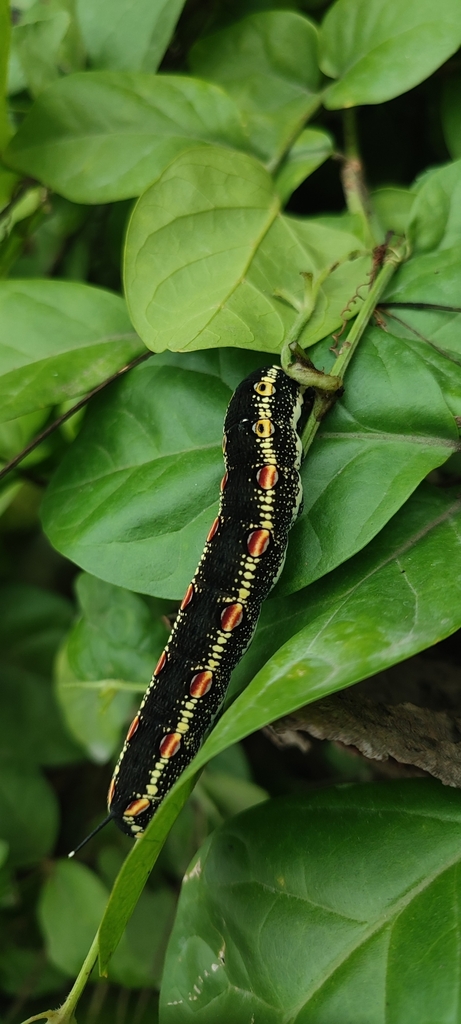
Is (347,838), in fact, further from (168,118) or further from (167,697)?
(168,118)

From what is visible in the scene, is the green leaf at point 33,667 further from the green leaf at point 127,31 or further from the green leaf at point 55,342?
the green leaf at point 127,31

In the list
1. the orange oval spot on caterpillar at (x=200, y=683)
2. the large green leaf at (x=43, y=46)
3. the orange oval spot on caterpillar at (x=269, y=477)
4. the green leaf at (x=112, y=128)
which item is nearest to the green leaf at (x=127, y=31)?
the large green leaf at (x=43, y=46)

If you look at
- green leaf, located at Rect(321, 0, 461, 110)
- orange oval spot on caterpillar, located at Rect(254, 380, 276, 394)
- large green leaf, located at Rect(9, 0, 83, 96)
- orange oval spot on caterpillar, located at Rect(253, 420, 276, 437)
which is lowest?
orange oval spot on caterpillar, located at Rect(253, 420, 276, 437)

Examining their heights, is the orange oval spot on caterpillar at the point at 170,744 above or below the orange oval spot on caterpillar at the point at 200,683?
below

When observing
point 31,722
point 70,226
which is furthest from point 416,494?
point 31,722

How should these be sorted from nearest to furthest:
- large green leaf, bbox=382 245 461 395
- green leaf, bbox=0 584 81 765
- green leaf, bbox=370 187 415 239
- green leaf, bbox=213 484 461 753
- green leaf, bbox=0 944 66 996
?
1. green leaf, bbox=213 484 461 753
2. large green leaf, bbox=382 245 461 395
3. green leaf, bbox=370 187 415 239
4. green leaf, bbox=0 944 66 996
5. green leaf, bbox=0 584 81 765

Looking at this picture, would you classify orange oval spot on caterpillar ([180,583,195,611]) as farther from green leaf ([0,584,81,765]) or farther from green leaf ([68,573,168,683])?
green leaf ([0,584,81,765])

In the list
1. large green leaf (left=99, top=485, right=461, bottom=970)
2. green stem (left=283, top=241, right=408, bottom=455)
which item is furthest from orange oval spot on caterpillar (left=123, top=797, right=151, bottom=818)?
green stem (left=283, top=241, right=408, bottom=455)
